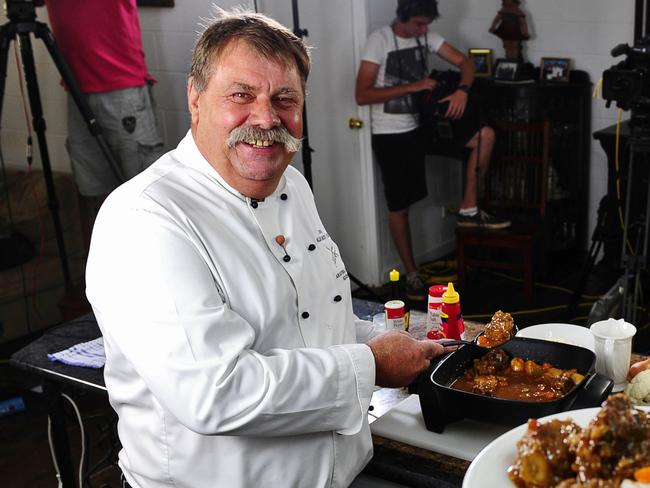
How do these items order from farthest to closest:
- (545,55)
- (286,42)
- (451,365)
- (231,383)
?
(545,55)
(451,365)
(286,42)
(231,383)

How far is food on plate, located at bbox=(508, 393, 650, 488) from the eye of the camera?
119 centimetres

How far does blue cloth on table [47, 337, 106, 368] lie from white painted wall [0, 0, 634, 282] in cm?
225

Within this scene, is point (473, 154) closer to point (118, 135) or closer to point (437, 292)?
point (118, 135)

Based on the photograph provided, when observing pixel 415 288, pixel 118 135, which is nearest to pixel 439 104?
pixel 415 288

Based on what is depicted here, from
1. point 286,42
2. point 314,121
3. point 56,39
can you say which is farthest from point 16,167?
point 286,42

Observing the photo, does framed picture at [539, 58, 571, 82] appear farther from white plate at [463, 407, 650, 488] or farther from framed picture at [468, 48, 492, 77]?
white plate at [463, 407, 650, 488]

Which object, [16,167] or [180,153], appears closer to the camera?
[180,153]

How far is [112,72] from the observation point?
381 cm

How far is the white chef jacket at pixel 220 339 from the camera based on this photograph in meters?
1.48

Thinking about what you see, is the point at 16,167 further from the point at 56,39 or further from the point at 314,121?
the point at 314,121

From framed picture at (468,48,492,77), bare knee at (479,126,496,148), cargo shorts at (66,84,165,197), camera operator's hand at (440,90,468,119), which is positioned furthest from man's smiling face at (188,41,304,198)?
framed picture at (468,48,492,77)

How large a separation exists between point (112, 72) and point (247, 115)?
2336 millimetres

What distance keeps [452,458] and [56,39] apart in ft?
9.46

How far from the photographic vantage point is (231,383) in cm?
147
